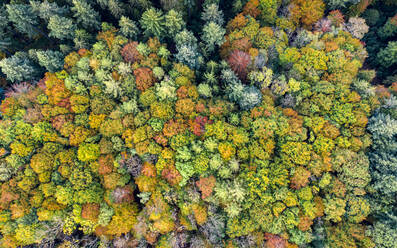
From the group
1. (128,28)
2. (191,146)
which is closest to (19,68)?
(128,28)

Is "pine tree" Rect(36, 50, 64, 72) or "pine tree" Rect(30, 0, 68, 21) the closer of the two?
"pine tree" Rect(36, 50, 64, 72)

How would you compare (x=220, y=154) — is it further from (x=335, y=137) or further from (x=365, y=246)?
(x=365, y=246)

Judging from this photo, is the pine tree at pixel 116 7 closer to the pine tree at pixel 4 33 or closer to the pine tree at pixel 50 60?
the pine tree at pixel 50 60

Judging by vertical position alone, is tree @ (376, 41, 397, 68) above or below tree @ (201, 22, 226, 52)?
above

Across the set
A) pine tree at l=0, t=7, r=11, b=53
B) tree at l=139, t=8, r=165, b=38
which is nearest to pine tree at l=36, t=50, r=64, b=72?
pine tree at l=0, t=7, r=11, b=53

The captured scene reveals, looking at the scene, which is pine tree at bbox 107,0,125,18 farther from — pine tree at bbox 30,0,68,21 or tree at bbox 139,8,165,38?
pine tree at bbox 30,0,68,21

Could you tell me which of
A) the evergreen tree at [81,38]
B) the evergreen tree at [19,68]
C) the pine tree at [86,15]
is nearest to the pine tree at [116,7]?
the pine tree at [86,15]

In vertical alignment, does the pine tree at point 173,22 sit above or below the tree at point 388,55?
below

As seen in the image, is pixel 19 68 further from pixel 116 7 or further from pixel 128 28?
pixel 128 28
